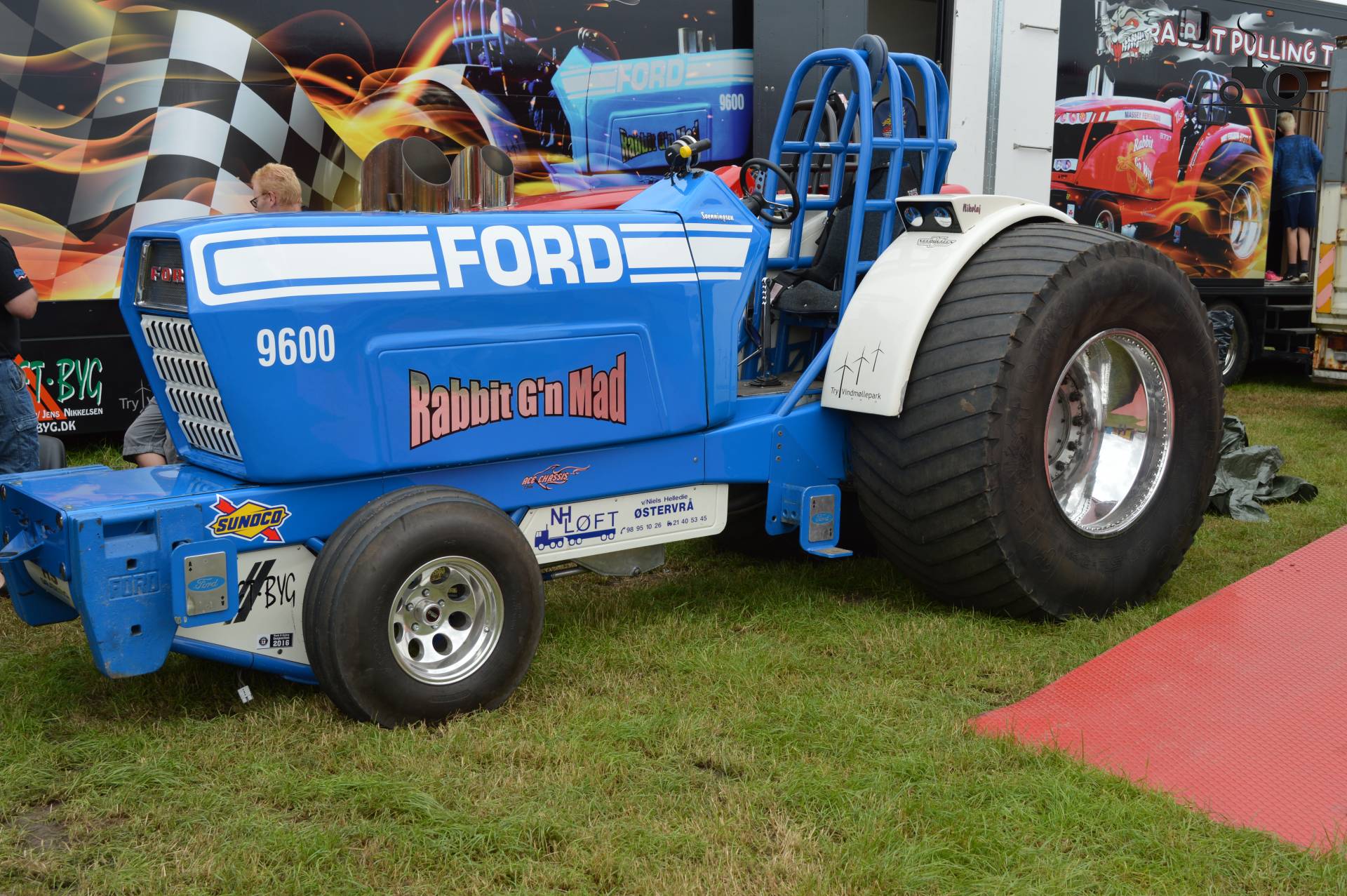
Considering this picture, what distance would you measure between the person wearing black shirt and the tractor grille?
4.03 ft

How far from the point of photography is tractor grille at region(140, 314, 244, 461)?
3502 mm

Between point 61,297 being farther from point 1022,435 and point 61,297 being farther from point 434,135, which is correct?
point 1022,435

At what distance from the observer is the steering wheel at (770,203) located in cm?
447

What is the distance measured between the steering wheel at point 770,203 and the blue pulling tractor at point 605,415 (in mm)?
17

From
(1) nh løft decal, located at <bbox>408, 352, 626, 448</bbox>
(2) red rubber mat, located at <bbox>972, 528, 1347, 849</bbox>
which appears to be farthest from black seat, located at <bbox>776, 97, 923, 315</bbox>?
(2) red rubber mat, located at <bbox>972, 528, 1347, 849</bbox>

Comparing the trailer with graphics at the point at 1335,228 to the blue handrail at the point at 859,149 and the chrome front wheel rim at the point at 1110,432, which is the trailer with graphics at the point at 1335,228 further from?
the blue handrail at the point at 859,149

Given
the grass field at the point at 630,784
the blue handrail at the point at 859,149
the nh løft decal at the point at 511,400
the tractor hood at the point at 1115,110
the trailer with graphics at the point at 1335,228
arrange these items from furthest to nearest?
the tractor hood at the point at 1115,110 → the trailer with graphics at the point at 1335,228 → the blue handrail at the point at 859,149 → the nh løft decal at the point at 511,400 → the grass field at the point at 630,784

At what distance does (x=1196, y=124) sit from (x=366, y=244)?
9279mm

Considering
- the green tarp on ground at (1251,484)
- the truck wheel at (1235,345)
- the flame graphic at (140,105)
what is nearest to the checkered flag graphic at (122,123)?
the flame graphic at (140,105)

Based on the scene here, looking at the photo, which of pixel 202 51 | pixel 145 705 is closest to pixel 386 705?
pixel 145 705

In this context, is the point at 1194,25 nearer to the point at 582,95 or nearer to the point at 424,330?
the point at 582,95

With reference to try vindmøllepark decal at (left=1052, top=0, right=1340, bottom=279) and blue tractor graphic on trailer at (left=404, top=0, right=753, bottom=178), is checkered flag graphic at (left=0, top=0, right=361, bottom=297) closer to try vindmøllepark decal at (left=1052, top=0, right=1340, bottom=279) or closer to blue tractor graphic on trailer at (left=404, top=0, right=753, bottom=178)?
blue tractor graphic on trailer at (left=404, top=0, right=753, bottom=178)

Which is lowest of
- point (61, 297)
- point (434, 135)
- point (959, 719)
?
point (959, 719)

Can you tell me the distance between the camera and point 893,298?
4.34 meters
